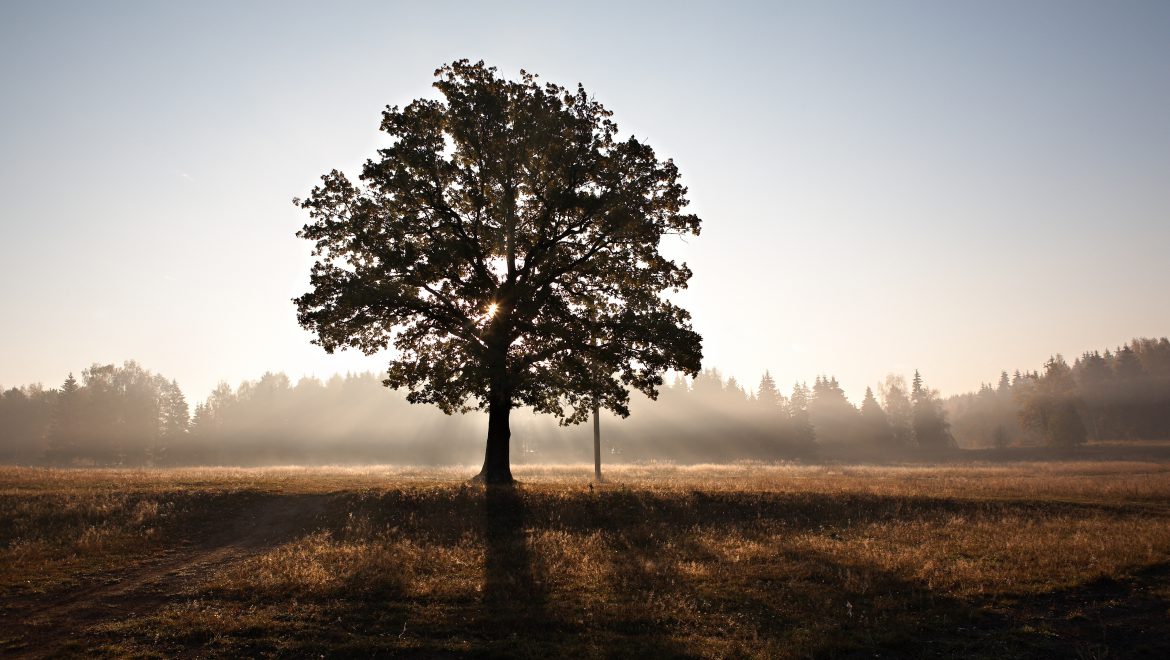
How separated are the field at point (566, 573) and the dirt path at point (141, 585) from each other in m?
0.07

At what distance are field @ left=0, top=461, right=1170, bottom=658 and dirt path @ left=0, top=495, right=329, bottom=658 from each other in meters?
0.07

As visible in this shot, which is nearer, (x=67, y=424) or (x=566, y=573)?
(x=566, y=573)

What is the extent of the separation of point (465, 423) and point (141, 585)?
120545 mm

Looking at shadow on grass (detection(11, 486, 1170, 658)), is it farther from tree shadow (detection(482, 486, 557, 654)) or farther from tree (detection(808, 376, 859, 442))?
tree (detection(808, 376, 859, 442))

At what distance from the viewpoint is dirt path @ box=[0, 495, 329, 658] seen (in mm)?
9375

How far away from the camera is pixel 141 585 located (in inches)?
487

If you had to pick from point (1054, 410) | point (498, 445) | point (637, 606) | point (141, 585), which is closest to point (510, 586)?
point (637, 606)

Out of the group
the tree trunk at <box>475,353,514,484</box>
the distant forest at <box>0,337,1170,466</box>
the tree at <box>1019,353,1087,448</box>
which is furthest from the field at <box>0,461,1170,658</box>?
the tree at <box>1019,353,1087,448</box>

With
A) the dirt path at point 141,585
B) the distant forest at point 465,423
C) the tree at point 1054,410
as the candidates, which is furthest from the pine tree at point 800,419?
the dirt path at point 141,585

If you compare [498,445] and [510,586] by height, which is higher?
[498,445]

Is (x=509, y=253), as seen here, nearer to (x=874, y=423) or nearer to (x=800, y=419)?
(x=800, y=419)

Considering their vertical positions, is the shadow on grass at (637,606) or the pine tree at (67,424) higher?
the pine tree at (67,424)

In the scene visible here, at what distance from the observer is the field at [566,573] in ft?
30.5

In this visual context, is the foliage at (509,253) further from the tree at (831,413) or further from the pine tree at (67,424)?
the tree at (831,413)
